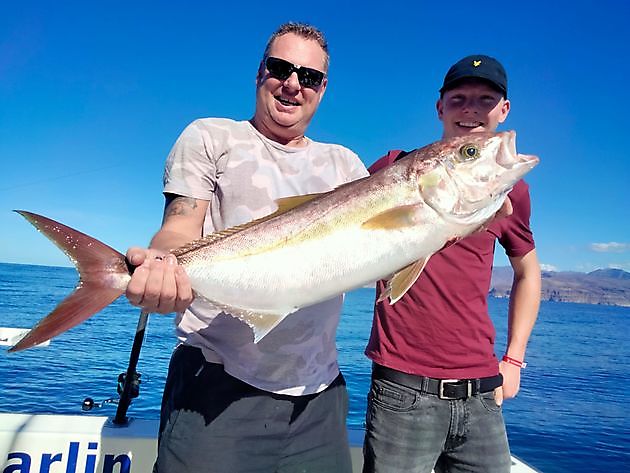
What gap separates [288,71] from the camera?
3197 millimetres

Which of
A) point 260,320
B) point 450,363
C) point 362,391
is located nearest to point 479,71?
point 450,363

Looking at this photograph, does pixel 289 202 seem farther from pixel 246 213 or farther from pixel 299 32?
pixel 299 32

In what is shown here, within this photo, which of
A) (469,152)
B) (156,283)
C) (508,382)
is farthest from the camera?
(508,382)

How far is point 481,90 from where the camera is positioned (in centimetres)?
403

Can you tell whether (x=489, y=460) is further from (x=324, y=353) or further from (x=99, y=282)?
(x=99, y=282)

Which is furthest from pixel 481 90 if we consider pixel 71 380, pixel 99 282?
pixel 71 380

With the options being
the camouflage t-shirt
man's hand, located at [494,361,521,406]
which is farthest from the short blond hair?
man's hand, located at [494,361,521,406]

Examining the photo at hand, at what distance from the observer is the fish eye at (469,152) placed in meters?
2.77

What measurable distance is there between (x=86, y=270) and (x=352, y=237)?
55.3 inches

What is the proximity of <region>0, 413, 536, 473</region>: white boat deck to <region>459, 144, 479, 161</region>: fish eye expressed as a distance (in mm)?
3715

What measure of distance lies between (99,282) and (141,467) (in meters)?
2.80

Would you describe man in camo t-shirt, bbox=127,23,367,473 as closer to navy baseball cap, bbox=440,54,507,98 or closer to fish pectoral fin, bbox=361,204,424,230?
fish pectoral fin, bbox=361,204,424,230

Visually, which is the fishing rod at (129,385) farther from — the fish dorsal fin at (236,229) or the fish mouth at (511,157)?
the fish mouth at (511,157)

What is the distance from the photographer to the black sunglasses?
320cm
